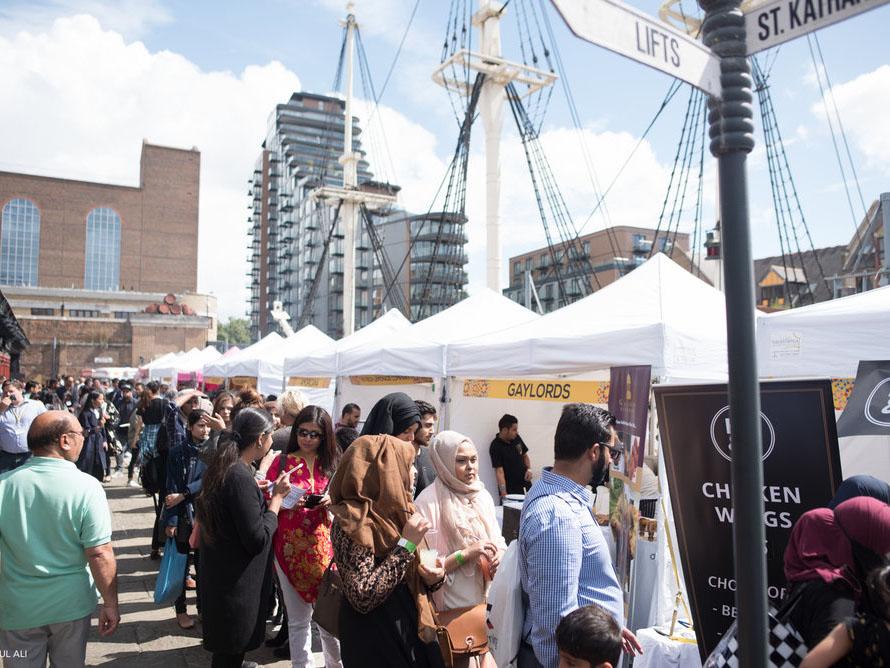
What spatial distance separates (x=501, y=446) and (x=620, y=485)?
12.1ft

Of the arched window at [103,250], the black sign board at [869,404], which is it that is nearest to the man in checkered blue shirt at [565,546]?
the black sign board at [869,404]

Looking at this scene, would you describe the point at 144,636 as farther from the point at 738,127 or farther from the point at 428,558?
the point at 738,127

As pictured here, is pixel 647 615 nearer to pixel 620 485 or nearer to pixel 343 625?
pixel 620 485

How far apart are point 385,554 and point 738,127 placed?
192cm

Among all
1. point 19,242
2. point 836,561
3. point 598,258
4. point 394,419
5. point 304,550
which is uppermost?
point 19,242

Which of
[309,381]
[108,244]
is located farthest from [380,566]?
[108,244]

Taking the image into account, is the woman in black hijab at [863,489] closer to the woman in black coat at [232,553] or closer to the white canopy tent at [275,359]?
the woman in black coat at [232,553]

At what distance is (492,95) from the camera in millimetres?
15781

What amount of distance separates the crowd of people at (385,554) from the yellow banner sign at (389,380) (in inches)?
224

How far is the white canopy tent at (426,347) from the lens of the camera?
834 centimetres

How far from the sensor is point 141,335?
5931 centimetres

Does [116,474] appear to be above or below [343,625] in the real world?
below

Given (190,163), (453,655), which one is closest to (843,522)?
(453,655)

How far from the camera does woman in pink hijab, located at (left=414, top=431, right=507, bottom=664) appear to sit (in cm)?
293
